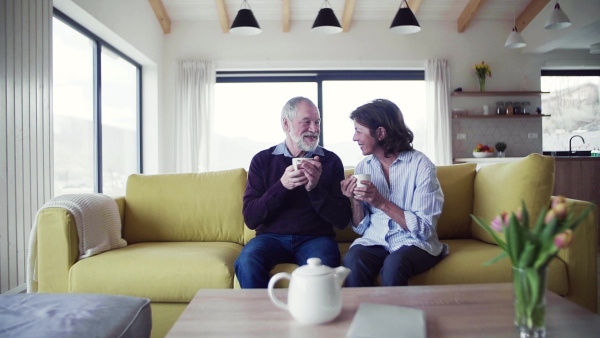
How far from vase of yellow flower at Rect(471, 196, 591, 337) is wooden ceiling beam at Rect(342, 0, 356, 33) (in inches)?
193

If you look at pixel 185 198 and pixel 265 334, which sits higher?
pixel 185 198

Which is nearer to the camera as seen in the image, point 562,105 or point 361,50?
point 361,50

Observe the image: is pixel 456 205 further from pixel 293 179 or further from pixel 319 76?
pixel 319 76

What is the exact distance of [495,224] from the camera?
0.93 metres

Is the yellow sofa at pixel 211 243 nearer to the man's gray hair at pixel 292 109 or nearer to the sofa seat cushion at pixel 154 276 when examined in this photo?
the sofa seat cushion at pixel 154 276

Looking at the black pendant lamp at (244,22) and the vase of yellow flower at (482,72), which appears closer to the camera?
the black pendant lamp at (244,22)

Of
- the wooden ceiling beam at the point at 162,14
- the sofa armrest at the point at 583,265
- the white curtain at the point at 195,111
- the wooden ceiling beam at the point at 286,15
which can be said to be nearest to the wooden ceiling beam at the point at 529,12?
the wooden ceiling beam at the point at 286,15

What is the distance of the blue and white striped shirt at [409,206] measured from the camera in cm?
176

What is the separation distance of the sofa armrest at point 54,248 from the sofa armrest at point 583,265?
6.91 ft

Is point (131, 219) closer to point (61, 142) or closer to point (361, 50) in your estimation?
point (61, 142)

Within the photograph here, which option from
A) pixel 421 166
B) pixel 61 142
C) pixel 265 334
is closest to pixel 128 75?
pixel 61 142

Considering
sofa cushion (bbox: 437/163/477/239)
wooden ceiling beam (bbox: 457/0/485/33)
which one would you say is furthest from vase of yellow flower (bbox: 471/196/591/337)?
wooden ceiling beam (bbox: 457/0/485/33)

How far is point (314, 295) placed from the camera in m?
1.00

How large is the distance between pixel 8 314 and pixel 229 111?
4.98m
